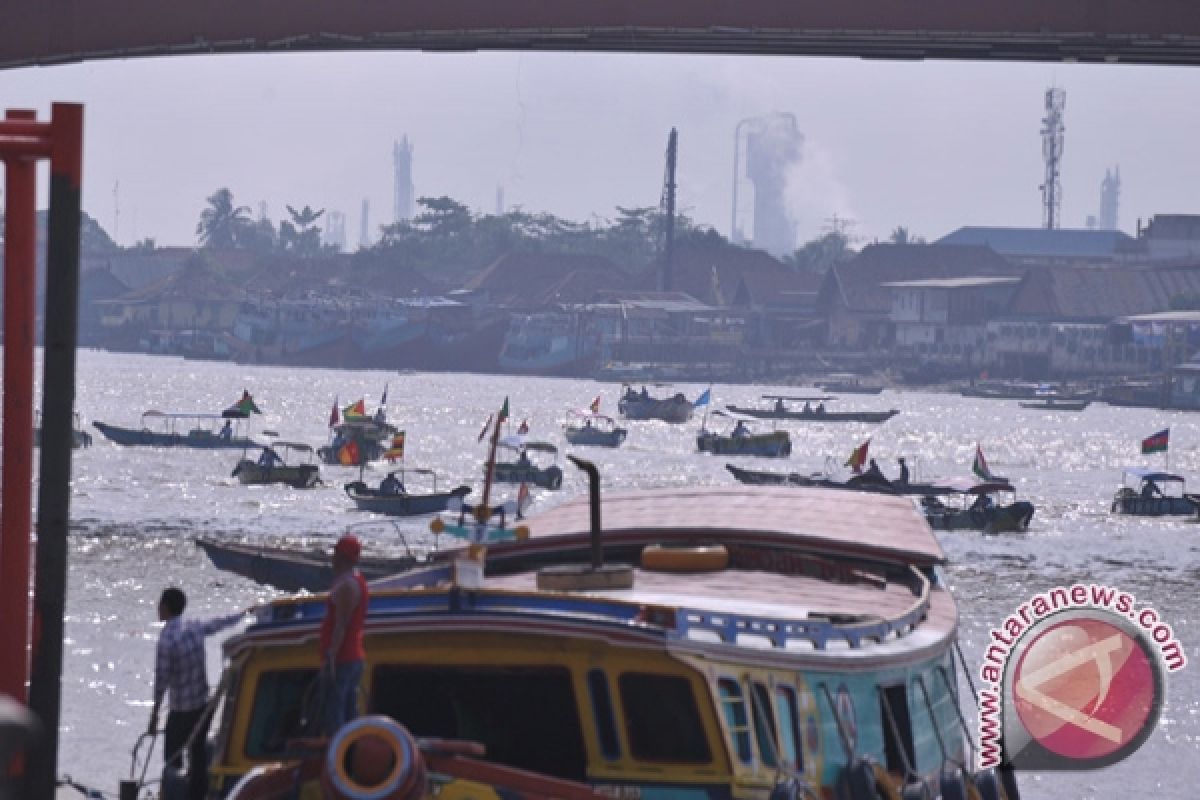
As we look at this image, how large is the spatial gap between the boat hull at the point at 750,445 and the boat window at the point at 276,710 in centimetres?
9634

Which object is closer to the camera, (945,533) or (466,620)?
(466,620)

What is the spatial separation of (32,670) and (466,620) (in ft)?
9.36

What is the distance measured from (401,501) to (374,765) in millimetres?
59595

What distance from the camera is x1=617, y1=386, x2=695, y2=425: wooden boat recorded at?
147 metres

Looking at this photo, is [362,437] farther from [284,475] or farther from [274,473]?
[284,475]

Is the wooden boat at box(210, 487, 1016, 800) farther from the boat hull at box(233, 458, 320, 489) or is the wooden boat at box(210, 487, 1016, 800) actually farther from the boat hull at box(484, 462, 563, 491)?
the boat hull at box(484, 462, 563, 491)

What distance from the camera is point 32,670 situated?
47.5 feet

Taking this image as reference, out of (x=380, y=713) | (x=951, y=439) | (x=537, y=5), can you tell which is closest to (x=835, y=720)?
(x=380, y=713)

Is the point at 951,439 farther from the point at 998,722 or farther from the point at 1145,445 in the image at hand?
the point at 998,722

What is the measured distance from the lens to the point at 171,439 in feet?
348

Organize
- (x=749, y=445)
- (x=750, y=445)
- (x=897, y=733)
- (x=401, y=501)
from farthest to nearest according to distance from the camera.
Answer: (x=749, y=445)
(x=750, y=445)
(x=401, y=501)
(x=897, y=733)

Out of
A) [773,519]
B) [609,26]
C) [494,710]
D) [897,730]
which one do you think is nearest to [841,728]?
[897,730]

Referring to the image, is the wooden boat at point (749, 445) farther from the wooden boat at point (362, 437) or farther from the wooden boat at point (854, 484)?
the wooden boat at point (854, 484)

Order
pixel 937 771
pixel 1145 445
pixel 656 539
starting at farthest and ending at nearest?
pixel 1145 445
pixel 656 539
pixel 937 771
